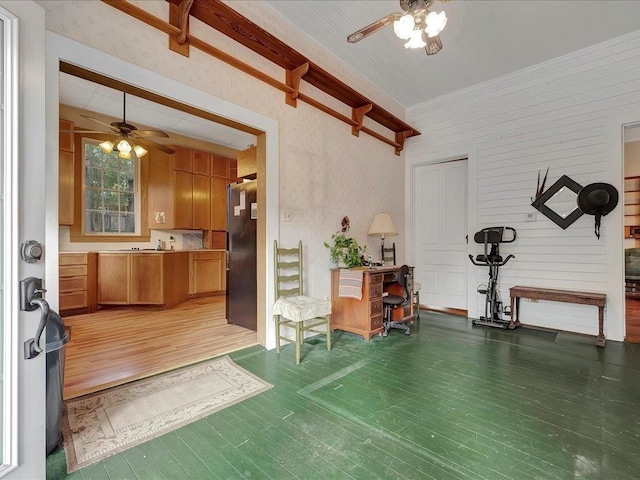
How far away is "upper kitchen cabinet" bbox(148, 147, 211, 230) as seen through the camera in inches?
227

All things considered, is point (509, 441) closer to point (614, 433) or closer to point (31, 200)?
point (614, 433)

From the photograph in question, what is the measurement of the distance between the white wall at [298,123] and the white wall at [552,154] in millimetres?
1304

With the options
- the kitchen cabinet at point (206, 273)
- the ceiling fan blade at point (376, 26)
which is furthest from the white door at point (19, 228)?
the kitchen cabinet at point (206, 273)

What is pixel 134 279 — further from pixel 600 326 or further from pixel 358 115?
pixel 600 326

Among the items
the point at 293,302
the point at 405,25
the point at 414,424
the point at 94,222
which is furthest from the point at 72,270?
the point at 405,25

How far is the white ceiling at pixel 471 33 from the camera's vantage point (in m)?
3.11

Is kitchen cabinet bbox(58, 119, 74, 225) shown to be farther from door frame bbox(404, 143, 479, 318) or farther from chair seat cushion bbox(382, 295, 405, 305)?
door frame bbox(404, 143, 479, 318)

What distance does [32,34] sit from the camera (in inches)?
55.8

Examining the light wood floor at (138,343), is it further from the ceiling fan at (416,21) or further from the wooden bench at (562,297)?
the wooden bench at (562,297)

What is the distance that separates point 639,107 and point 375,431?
472cm

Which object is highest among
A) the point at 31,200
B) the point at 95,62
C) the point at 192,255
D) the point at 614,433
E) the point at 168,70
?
the point at 168,70

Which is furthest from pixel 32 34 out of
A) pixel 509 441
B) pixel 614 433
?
pixel 614 433

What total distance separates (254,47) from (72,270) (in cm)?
424

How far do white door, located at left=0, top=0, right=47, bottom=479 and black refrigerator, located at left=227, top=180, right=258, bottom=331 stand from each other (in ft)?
7.73
